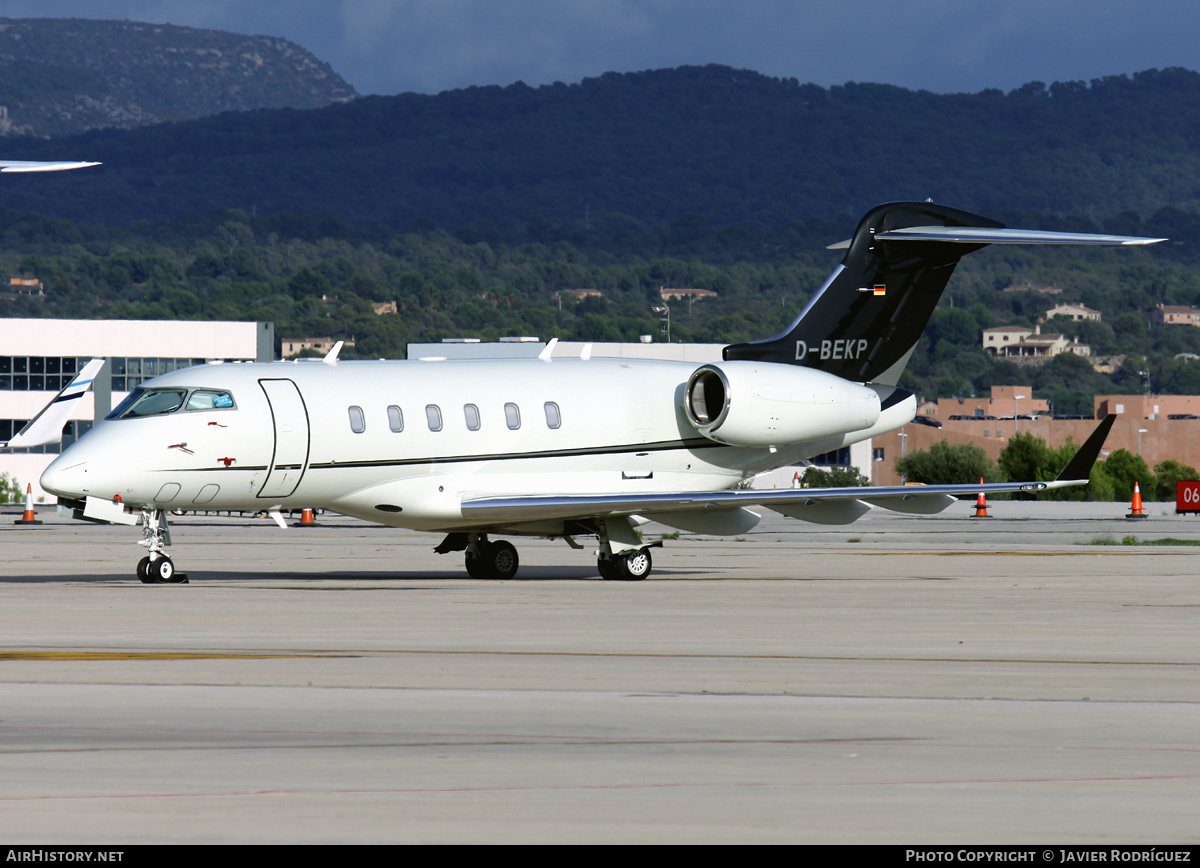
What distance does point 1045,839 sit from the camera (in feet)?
24.3

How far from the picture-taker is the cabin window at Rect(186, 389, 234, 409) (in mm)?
23078

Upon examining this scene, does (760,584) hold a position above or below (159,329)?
below

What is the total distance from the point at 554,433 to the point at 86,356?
271 feet

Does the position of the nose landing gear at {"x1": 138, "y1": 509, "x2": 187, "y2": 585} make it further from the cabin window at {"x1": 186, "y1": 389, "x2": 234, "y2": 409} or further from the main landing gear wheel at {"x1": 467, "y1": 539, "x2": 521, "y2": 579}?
the main landing gear wheel at {"x1": 467, "y1": 539, "x2": 521, "y2": 579}

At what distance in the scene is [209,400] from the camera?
23172 mm

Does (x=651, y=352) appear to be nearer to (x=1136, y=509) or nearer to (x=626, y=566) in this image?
(x=1136, y=509)

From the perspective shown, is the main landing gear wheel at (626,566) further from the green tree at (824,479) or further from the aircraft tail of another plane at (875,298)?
the green tree at (824,479)

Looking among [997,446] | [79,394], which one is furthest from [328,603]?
[997,446]

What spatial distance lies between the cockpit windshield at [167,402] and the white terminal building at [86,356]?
78.3 metres

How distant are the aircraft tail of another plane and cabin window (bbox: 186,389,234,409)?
9.42m

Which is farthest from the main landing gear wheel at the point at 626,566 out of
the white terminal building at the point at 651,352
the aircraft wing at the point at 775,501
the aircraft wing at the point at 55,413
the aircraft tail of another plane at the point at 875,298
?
the white terminal building at the point at 651,352

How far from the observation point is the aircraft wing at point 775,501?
23625 mm
